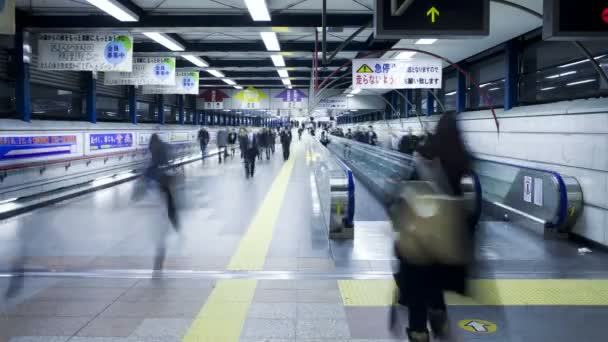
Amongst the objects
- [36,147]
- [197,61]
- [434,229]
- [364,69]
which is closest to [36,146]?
[36,147]

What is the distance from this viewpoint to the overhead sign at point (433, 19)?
510 centimetres

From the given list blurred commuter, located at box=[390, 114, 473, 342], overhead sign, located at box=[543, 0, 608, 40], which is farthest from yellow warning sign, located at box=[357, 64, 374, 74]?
blurred commuter, located at box=[390, 114, 473, 342]

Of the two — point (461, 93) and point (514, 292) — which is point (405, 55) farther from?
point (514, 292)

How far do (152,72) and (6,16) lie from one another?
29.6 feet

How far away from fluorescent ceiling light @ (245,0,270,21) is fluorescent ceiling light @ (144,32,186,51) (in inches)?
127

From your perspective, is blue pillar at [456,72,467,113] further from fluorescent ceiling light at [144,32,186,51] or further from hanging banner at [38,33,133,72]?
hanging banner at [38,33,133,72]

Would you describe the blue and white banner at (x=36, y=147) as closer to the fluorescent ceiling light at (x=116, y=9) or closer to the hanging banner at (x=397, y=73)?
the fluorescent ceiling light at (x=116, y=9)

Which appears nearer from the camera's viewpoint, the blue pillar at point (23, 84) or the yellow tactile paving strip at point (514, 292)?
the yellow tactile paving strip at point (514, 292)

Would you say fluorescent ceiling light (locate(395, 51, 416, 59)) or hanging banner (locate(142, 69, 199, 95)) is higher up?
fluorescent ceiling light (locate(395, 51, 416, 59))

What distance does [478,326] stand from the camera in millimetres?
3930

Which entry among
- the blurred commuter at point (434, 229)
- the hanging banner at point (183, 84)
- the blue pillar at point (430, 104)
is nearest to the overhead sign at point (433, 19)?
the blurred commuter at point (434, 229)

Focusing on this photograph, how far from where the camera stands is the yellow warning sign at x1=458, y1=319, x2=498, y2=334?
3.84 metres

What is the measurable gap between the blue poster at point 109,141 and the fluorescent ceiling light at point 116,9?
4.44 metres

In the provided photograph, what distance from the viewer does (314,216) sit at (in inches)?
356
